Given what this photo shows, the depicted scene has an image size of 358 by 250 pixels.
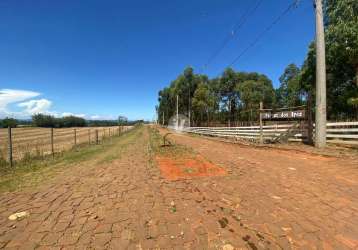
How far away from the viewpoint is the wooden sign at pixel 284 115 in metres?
11.4

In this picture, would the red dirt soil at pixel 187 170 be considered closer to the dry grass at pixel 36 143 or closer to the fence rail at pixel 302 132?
the dry grass at pixel 36 143

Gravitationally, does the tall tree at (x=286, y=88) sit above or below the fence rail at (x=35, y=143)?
above

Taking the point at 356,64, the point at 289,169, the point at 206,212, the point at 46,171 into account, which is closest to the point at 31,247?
the point at 206,212

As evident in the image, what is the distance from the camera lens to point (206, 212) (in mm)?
3258

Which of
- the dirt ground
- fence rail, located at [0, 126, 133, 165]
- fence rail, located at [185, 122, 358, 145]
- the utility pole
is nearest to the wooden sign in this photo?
fence rail, located at [185, 122, 358, 145]

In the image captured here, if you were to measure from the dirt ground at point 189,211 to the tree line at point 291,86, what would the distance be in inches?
348

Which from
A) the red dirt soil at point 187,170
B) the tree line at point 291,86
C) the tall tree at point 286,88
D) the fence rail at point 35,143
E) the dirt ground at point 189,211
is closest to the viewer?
the dirt ground at point 189,211

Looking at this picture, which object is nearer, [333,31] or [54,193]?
[54,193]

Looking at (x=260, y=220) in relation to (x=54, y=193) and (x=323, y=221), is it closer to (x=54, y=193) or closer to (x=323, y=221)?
(x=323, y=221)

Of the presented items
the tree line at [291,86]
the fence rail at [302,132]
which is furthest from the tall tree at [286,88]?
the fence rail at [302,132]

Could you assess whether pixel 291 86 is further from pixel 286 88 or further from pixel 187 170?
pixel 187 170

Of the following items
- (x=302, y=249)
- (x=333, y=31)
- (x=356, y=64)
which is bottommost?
(x=302, y=249)

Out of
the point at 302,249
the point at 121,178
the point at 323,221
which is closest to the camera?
the point at 302,249

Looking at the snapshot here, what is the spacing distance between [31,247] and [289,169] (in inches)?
237
